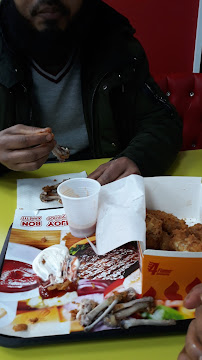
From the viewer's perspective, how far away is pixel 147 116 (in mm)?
1712

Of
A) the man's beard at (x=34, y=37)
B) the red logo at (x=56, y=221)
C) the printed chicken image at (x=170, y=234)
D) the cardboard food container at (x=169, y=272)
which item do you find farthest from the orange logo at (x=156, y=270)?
the man's beard at (x=34, y=37)

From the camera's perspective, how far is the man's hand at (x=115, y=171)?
4.00ft

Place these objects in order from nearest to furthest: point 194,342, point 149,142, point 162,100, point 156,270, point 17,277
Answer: point 194,342 → point 156,270 → point 17,277 → point 149,142 → point 162,100

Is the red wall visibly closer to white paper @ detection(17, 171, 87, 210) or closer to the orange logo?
white paper @ detection(17, 171, 87, 210)

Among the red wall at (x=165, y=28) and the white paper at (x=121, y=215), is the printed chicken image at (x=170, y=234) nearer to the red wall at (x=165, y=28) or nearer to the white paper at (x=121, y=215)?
the white paper at (x=121, y=215)

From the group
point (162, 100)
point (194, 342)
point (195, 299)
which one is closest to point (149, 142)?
point (162, 100)

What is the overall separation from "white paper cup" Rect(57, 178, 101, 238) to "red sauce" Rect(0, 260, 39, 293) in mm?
190

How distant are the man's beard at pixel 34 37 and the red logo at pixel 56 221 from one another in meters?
0.84

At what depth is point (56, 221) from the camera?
3.90 feet

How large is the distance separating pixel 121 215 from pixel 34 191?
0.52 meters

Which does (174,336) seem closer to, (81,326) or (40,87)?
(81,326)

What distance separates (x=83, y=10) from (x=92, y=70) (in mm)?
272

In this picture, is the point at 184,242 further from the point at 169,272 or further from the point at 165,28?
the point at 165,28

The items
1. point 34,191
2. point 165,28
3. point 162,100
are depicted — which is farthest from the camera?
point 165,28
